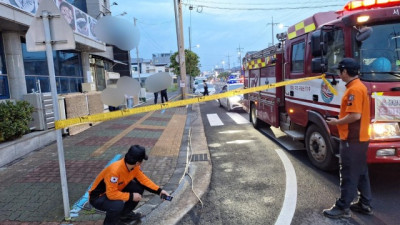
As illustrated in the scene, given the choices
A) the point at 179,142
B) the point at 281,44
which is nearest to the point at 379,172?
the point at 281,44

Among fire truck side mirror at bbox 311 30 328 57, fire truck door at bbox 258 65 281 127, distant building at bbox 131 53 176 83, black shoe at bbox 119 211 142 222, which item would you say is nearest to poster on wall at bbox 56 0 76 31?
distant building at bbox 131 53 176 83

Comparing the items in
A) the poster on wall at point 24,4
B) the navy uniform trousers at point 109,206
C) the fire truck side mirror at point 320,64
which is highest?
the poster on wall at point 24,4

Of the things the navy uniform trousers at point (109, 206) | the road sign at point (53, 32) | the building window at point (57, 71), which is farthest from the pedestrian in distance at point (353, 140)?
the building window at point (57, 71)

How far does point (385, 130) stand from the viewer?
3986 millimetres

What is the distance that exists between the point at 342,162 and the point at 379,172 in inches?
76.8

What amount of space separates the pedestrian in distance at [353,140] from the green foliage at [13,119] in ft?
22.3

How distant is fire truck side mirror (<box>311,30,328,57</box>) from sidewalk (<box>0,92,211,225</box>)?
3044mm

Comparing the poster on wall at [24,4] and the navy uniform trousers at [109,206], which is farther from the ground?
the poster on wall at [24,4]

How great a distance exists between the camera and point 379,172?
16.0ft

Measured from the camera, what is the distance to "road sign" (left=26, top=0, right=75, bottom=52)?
3350mm

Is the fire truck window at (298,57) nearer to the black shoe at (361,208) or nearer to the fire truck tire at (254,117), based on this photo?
the black shoe at (361,208)

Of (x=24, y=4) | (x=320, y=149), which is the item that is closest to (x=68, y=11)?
(x=24, y=4)

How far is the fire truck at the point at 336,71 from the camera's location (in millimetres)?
3936

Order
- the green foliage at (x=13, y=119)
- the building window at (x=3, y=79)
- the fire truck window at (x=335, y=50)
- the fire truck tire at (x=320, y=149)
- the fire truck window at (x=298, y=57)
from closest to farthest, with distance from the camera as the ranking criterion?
the fire truck window at (x=335, y=50)
the fire truck tire at (x=320, y=149)
the fire truck window at (x=298, y=57)
the green foliage at (x=13, y=119)
the building window at (x=3, y=79)
